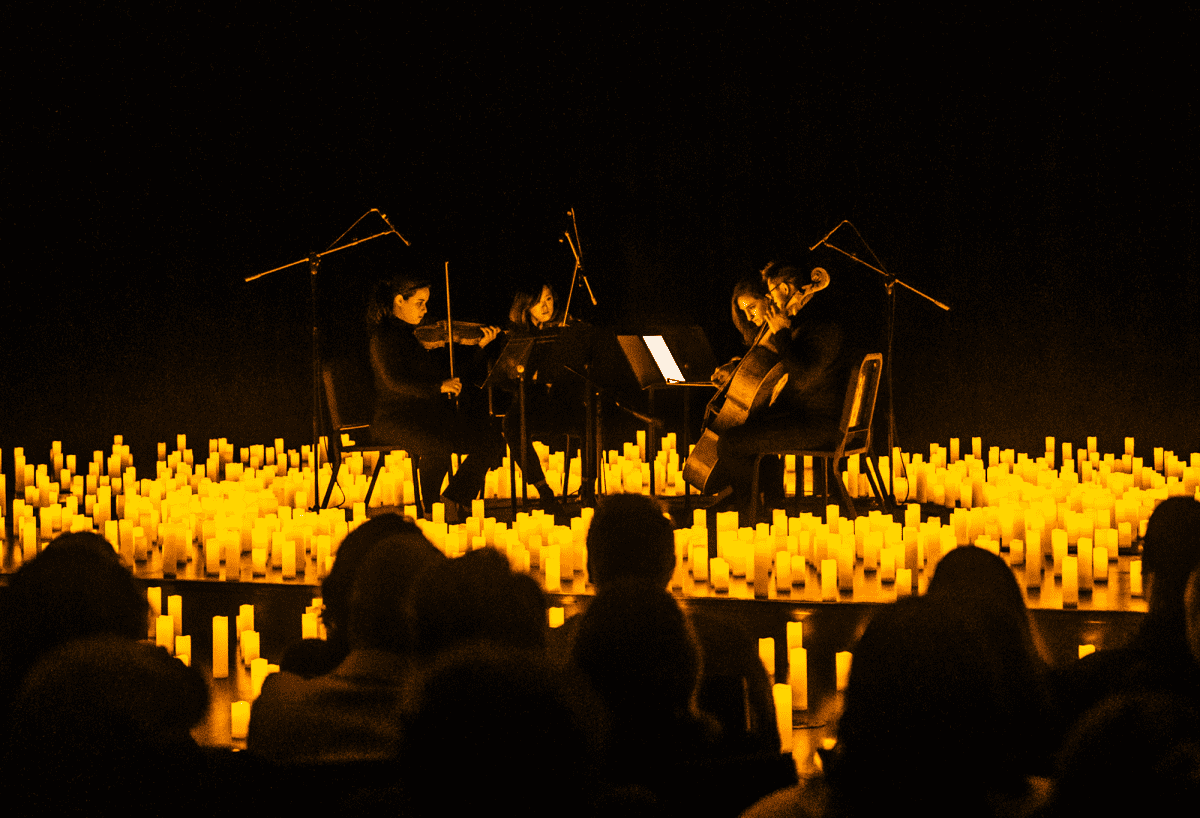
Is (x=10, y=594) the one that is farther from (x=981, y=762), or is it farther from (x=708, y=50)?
(x=708, y=50)

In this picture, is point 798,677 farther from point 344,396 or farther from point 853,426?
point 344,396

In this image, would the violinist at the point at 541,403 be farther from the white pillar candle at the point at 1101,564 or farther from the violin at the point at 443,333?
the white pillar candle at the point at 1101,564

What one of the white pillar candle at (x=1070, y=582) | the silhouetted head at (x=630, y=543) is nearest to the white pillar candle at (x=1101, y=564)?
the white pillar candle at (x=1070, y=582)

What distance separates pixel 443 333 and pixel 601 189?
336cm

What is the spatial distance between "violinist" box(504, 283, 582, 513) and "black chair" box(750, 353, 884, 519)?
1.19 metres

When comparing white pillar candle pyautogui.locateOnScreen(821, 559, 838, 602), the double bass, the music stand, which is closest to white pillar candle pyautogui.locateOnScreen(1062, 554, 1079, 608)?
white pillar candle pyautogui.locateOnScreen(821, 559, 838, 602)

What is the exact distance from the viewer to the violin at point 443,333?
259 inches

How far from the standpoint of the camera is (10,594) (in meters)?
2.07

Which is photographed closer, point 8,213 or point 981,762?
point 981,762

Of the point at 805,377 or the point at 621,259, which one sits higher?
the point at 621,259

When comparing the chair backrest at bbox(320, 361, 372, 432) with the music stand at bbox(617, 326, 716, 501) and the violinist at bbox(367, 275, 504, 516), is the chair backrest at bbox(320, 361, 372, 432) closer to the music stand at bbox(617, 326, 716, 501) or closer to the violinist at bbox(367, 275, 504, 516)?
the violinist at bbox(367, 275, 504, 516)

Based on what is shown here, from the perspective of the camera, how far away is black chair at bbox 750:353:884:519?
575cm

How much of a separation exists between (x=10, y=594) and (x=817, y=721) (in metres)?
2.04

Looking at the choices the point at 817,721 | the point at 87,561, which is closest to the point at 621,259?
the point at 817,721
